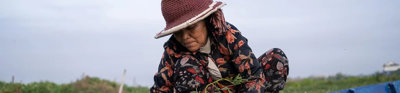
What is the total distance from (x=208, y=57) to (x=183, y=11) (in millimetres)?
448

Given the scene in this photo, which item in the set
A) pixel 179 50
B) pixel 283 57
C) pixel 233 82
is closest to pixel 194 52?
pixel 179 50

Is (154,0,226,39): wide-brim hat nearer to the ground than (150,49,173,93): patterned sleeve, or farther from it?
farther from it

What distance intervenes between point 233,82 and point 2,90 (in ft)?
10.8

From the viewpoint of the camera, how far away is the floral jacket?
2.51 m

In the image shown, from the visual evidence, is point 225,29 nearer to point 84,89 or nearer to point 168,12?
point 168,12

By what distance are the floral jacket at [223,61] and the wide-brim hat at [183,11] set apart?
22 centimetres

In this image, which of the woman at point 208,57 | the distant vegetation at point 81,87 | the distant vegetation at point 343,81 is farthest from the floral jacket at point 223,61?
the distant vegetation at point 343,81

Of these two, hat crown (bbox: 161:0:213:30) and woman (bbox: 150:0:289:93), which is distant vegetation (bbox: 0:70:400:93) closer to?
woman (bbox: 150:0:289:93)

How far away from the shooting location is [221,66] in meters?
2.66

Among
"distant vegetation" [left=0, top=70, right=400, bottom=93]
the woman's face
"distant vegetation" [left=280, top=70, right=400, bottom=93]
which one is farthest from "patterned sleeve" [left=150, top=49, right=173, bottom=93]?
"distant vegetation" [left=280, top=70, right=400, bottom=93]

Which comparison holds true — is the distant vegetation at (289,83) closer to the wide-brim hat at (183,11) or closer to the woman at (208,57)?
the woman at (208,57)

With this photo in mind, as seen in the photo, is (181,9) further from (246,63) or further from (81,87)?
(81,87)

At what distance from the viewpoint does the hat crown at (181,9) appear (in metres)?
2.32

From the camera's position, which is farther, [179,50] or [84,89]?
[84,89]
